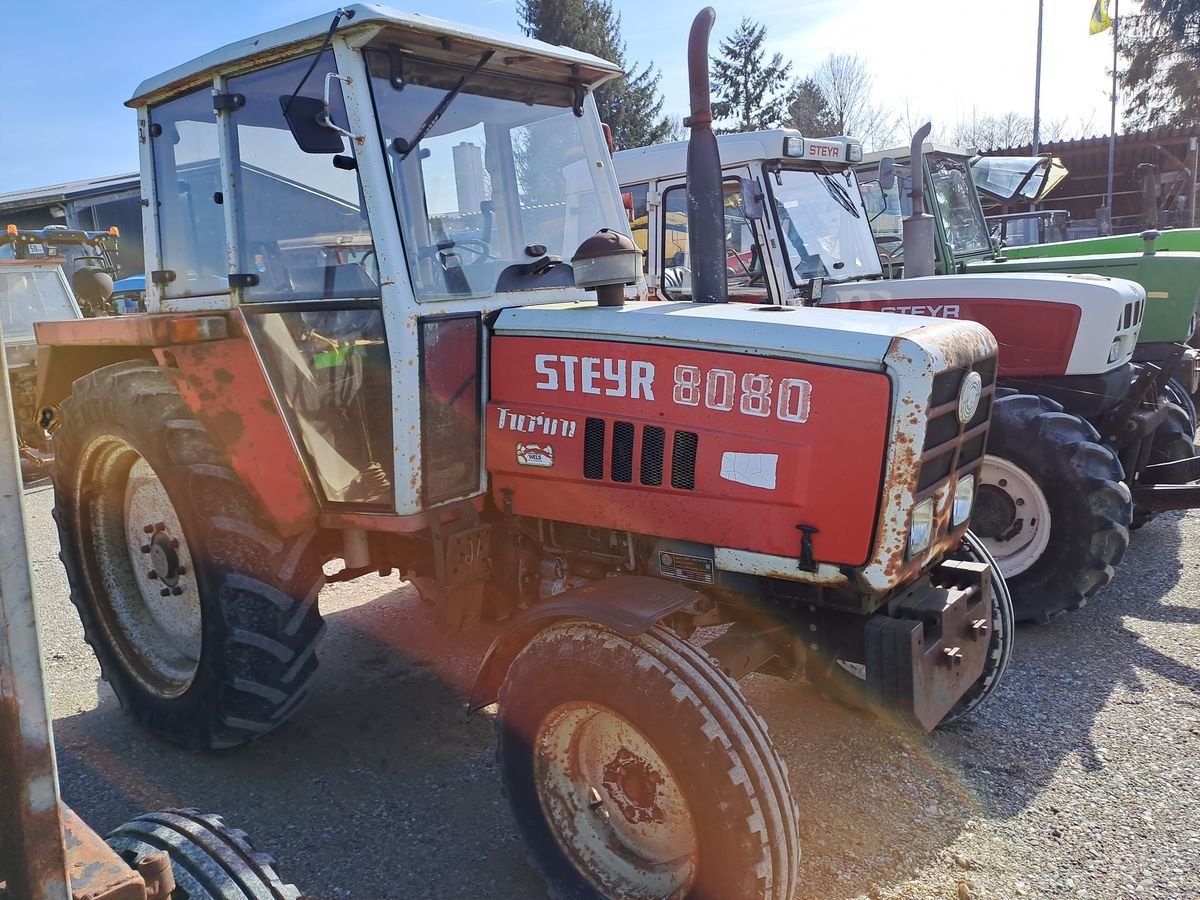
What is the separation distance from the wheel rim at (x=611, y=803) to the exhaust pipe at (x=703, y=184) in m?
1.41

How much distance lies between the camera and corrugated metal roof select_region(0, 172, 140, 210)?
1830 centimetres

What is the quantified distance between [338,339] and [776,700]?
2237mm

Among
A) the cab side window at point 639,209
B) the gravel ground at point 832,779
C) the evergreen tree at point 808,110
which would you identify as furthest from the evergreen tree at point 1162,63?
the gravel ground at point 832,779

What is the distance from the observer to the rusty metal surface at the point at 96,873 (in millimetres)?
1386

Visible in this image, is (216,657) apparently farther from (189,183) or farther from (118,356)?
(189,183)

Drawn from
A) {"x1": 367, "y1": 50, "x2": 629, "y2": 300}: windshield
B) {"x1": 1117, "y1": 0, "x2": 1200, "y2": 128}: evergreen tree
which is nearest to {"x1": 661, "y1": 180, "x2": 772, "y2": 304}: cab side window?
{"x1": 367, "y1": 50, "x2": 629, "y2": 300}: windshield

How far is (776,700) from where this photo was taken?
371 cm

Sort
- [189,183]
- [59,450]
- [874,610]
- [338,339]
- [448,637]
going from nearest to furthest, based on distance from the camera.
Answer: [874,610] → [338,339] → [189,183] → [59,450] → [448,637]

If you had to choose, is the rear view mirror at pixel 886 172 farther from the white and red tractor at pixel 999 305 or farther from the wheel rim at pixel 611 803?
the wheel rim at pixel 611 803

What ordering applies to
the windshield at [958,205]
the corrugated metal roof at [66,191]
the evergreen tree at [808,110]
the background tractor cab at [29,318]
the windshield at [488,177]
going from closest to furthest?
the windshield at [488,177] < the windshield at [958,205] < the background tractor cab at [29,318] < the corrugated metal roof at [66,191] < the evergreen tree at [808,110]

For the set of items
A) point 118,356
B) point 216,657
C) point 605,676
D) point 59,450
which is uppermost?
point 118,356

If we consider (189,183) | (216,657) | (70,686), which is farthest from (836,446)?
(70,686)

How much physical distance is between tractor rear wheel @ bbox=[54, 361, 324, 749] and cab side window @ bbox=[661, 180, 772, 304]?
298 centimetres

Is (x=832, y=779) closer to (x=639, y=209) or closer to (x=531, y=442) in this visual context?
(x=531, y=442)
